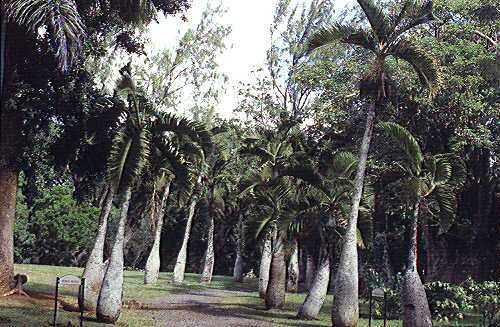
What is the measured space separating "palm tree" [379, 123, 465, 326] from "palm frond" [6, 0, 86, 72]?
816 cm

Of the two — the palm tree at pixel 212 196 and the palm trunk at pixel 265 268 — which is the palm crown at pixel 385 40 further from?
the palm tree at pixel 212 196

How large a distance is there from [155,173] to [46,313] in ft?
15.4

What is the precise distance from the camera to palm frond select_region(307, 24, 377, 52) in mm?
16953

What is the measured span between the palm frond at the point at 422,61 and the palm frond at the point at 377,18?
534 millimetres

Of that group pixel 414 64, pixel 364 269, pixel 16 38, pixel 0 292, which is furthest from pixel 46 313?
pixel 364 269

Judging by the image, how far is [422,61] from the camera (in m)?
16.5

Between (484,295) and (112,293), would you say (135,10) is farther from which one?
(484,295)

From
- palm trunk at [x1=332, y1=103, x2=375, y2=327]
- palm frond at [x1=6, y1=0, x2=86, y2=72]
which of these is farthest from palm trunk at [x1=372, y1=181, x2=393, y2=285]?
palm frond at [x1=6, y1=0, x2=86, y2=72]

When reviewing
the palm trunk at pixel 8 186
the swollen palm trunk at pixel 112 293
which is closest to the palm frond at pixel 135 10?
the palm trunk at pixel 8 186

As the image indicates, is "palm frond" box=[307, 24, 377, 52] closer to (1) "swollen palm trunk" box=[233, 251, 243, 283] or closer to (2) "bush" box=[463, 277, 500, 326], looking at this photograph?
(2) "bush" box=[463, 277, 500, 326]

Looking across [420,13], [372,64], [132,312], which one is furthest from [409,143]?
[132,312]

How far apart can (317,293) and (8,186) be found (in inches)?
381

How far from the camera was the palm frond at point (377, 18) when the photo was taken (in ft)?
55.3

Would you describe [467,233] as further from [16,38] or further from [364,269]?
[16,38]
